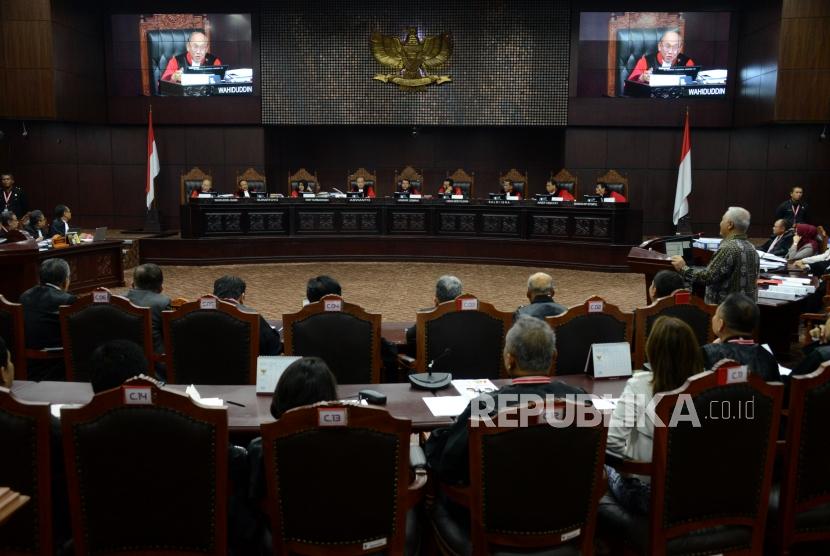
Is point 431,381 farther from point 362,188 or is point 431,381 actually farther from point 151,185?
point 151,185

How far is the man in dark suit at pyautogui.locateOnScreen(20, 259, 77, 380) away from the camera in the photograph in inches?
165

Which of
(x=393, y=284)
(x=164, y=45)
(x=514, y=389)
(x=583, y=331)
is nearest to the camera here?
(x=514, y=389)

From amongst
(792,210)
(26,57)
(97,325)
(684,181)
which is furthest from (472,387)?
Result: (26,57)

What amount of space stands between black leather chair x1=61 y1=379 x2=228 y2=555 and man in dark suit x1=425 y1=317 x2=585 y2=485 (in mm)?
684

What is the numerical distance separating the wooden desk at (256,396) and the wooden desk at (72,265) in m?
4.69

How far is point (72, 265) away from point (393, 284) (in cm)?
381

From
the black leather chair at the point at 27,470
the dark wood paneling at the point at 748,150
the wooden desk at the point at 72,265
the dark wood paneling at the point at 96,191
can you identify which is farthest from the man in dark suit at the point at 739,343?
the dark wood paneling at the point at 96,191

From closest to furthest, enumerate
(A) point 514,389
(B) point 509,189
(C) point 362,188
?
(A) point 514,389 < (B) point 509,189 < (C) point 362,188

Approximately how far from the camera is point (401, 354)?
422cm

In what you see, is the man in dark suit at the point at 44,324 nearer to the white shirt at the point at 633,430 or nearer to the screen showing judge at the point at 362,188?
the white shirt at the point at 633,430

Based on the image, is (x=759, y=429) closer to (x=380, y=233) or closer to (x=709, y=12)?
(x=380, y=233)

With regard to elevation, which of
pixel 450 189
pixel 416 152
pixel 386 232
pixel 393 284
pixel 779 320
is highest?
pixel 416 152

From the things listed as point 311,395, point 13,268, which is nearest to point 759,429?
point 311,395

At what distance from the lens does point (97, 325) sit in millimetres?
3881
